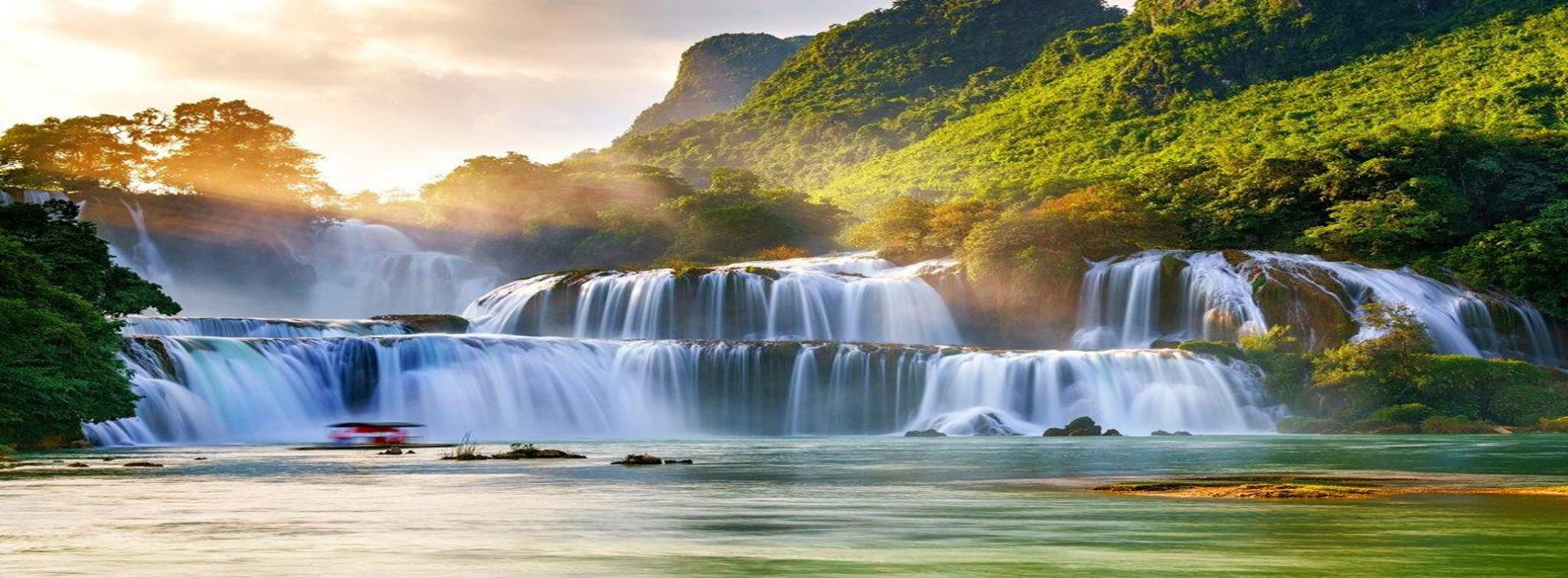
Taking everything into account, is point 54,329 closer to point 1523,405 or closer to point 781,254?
point 1523,405

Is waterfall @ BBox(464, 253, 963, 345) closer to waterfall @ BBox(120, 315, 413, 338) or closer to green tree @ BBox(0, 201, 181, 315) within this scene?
waterfall @ BBox(120, 315, 413, 338)

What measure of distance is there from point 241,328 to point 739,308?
18.8 metres

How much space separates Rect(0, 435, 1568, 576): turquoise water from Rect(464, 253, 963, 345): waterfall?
3555cm

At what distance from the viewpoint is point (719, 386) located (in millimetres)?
48531

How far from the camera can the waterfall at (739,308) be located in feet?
196

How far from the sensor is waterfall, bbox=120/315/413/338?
4881 centimetres

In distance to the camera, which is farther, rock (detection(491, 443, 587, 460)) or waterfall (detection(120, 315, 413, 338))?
waterfall (detection(120, 315, 413, 338))

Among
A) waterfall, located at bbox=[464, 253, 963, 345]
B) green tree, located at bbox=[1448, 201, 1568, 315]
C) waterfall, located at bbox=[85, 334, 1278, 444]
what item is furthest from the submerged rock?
green tree, located at bbox=[1448, 201, 1568, 315]

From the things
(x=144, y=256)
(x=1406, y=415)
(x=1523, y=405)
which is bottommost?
(x=1406, y=415)

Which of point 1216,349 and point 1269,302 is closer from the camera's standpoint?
point 1216,349

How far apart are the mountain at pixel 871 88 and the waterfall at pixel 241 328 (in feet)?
246

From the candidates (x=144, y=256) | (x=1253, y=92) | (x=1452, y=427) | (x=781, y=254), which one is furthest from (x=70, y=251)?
(x=1253, y=92)

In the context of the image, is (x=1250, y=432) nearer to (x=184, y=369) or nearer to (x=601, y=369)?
(x=601, y=369)

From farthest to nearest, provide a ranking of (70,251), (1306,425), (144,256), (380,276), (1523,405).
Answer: (380,276), (144,256), (1306,425), (1523,405), (70,251)
